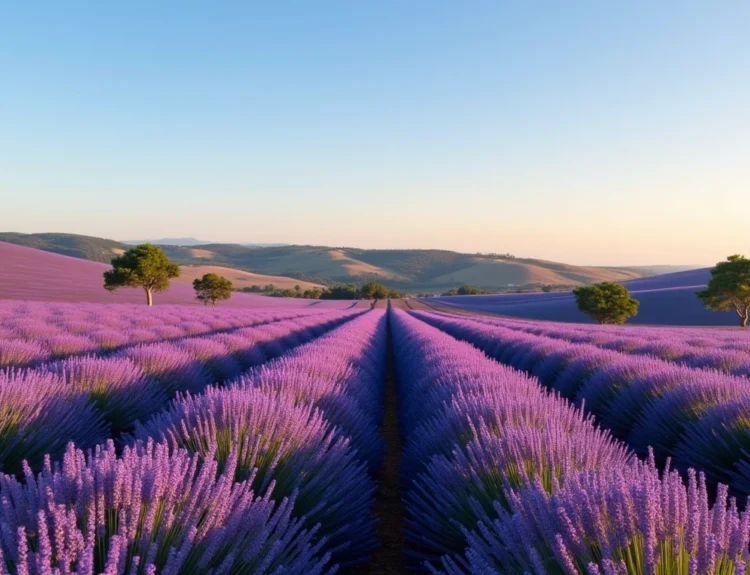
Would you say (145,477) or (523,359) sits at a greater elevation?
(145,477)

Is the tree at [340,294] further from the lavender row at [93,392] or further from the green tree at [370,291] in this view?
the lavender row at [93,392]

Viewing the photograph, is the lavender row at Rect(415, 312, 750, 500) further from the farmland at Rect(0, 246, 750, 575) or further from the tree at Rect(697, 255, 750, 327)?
the tree at Rect(697, 255, 750, 327)

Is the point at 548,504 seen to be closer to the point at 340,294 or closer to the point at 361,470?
the point at 361,470

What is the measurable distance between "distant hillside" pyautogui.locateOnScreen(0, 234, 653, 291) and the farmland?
11981 centimetres

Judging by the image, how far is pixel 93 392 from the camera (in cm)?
480

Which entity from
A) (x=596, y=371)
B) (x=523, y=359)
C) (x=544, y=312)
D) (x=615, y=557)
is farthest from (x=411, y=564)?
(x=544, y=312)

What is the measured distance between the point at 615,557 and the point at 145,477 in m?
1.41

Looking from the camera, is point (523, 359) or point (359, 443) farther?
point (523, 359)

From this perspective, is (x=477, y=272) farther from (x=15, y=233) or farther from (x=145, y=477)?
(x=145, y=477)

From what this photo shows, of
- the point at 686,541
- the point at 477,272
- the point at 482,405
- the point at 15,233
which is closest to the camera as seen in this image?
the point at 686,541

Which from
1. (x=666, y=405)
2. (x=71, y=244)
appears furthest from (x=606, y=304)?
(x=71, y=244)

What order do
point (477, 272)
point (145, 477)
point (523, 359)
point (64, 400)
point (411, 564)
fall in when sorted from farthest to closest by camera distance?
point (477, 272) → point (523, 359) → point (64, 400) → point (411, 564) → point (145, 477)

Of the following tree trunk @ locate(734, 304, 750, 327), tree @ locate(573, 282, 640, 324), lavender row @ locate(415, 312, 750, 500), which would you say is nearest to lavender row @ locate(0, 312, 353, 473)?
lavender row @ locate(415, 312, 750, 500)

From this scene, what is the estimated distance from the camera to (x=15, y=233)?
13138 cm
